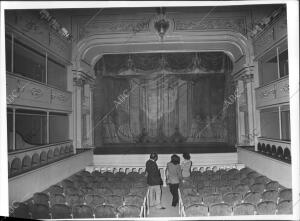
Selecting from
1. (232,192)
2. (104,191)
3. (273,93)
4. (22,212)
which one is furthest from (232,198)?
(273,93)

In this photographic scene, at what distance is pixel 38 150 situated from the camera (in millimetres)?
8062

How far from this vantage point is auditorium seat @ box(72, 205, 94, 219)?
5.09 m

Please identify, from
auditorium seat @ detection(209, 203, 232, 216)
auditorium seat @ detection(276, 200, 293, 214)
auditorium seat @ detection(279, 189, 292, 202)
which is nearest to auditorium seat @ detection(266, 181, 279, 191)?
auditorium seat @ detection(279, 189, 292, 202)

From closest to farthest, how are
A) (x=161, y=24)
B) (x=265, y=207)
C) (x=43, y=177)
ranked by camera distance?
1. (x=265, y=207)
2. (x=43, y=177)
3. (x=161, y=24)

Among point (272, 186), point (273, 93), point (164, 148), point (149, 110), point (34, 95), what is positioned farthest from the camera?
point (149, 110)

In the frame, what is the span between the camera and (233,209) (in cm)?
507

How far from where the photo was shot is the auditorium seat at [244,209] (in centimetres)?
502

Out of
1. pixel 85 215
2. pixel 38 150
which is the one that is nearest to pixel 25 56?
pixel 38 150

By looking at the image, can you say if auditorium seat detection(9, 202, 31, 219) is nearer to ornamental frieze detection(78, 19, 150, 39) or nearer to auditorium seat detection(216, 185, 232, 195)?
auditorium seat detection(216, 185, 232, 195)

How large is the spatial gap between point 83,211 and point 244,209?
2600mm

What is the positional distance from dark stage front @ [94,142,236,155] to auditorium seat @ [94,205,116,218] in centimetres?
497

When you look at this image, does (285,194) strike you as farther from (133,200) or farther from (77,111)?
(77,111)

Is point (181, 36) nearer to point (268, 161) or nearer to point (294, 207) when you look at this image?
point (268, 161)

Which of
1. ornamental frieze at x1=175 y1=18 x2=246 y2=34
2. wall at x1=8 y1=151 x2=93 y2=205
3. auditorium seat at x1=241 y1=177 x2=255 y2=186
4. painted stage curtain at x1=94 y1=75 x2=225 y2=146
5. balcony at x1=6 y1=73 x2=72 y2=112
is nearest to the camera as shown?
wall at x1=8 y1=151 x2=93 y2=205
